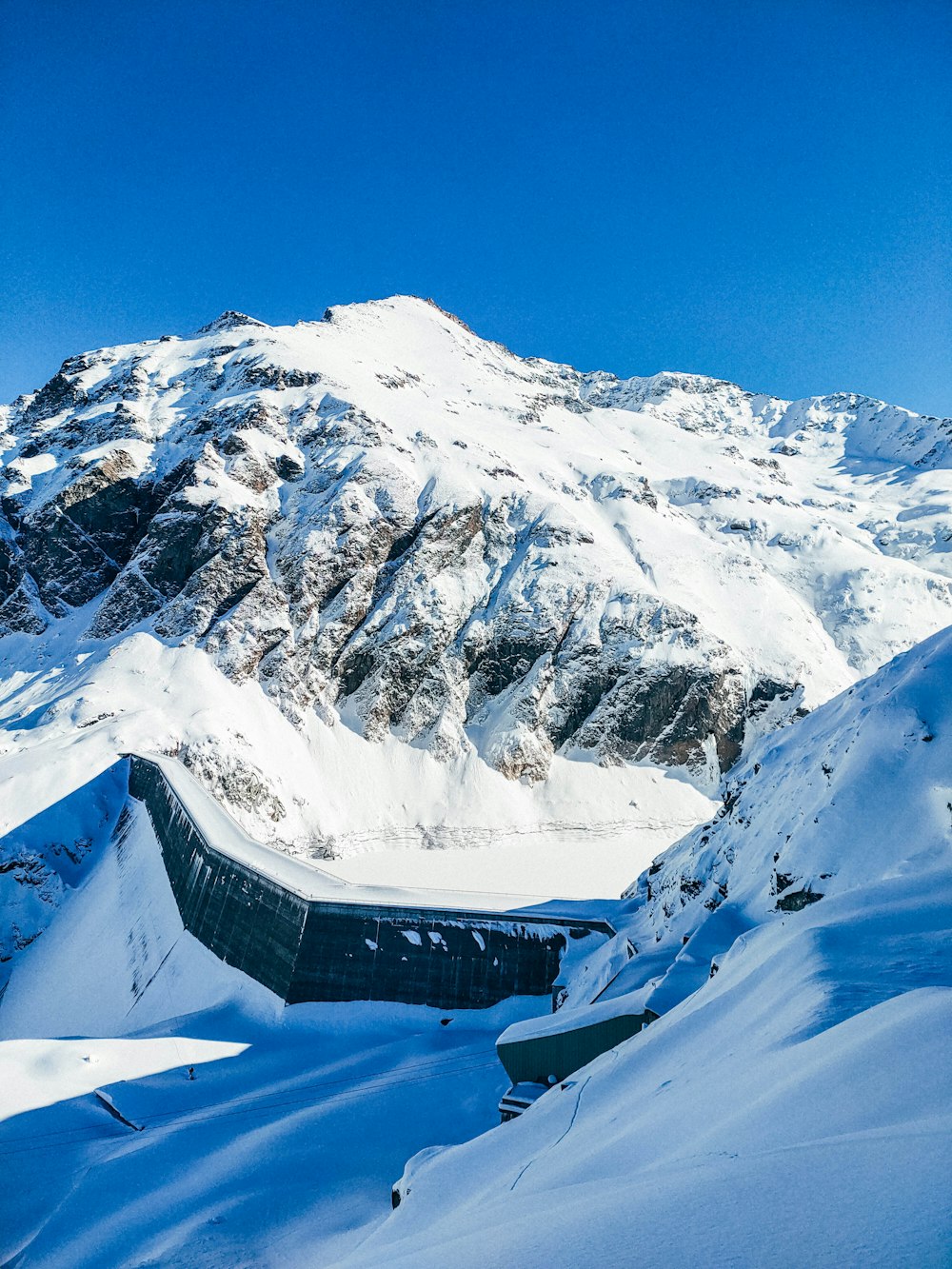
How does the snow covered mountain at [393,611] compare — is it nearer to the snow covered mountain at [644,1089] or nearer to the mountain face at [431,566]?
the mountain face at [431,566]

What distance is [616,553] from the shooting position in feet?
275

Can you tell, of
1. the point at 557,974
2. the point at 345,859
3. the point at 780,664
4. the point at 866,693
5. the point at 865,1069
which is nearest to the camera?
the point at 865,1069

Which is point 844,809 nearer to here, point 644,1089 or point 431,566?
point 644,1089

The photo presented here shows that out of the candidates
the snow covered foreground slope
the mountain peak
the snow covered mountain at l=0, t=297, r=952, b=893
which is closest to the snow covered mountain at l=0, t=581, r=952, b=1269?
the snow covered foreground slope

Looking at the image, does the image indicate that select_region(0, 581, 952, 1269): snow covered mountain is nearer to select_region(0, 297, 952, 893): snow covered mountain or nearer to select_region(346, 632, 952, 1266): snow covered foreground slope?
select_region(346, 632, 952, 1266): snow covered foreground slope

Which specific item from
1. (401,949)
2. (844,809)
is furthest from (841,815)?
(401,949)

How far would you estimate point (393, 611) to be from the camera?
74.1 meters

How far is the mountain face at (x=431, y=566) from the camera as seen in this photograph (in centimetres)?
7031

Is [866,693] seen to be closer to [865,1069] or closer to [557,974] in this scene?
[557,974]

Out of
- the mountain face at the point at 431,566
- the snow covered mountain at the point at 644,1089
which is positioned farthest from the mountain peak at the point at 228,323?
the snow covered mountain at the point at 644,1089

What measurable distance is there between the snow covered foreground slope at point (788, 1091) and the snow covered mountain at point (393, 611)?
46290 millimetres

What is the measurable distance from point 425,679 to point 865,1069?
6729 cm

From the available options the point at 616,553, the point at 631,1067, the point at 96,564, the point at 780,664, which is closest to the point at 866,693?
the point at 631,1067

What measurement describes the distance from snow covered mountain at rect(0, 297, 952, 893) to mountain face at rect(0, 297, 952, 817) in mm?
316
